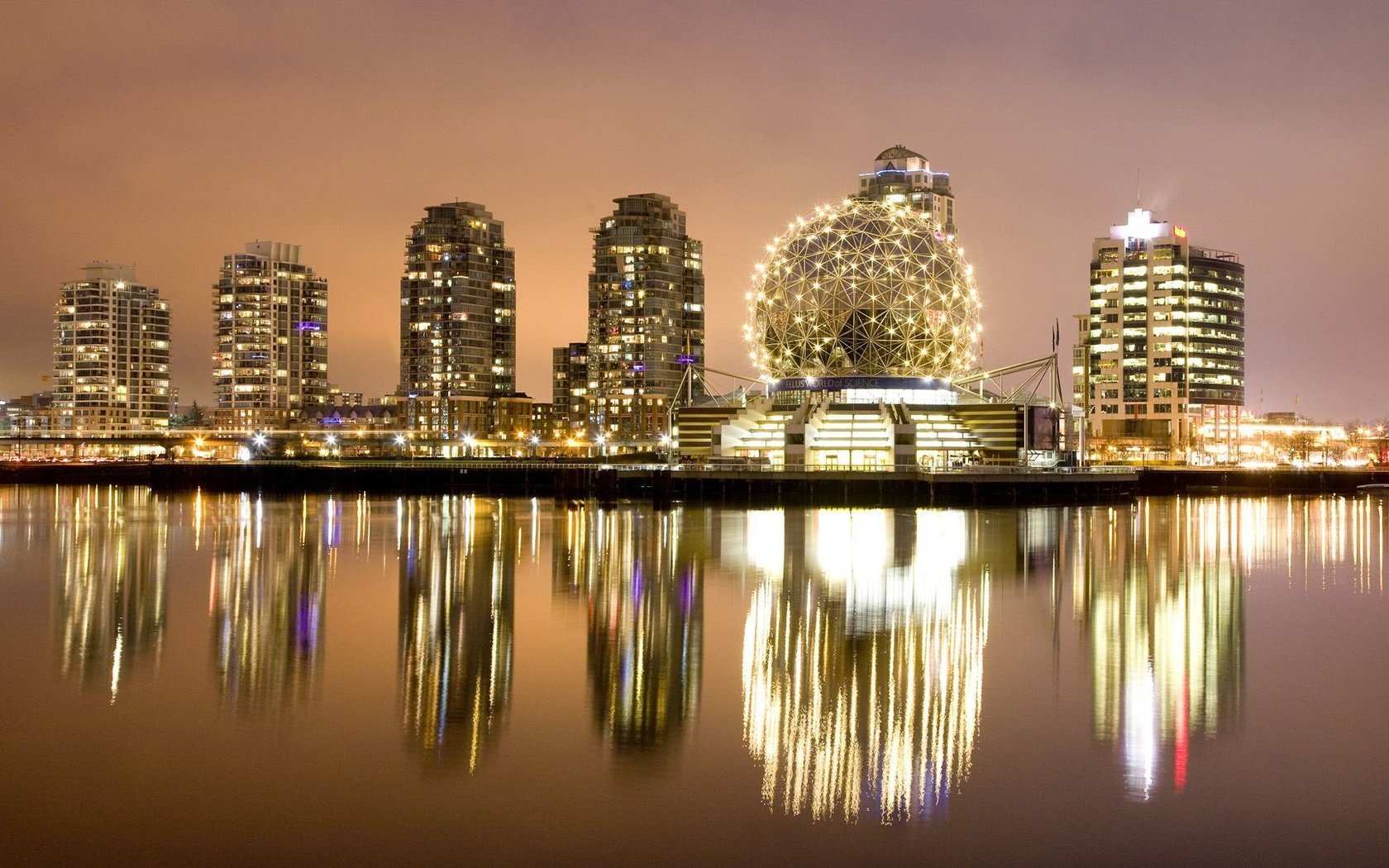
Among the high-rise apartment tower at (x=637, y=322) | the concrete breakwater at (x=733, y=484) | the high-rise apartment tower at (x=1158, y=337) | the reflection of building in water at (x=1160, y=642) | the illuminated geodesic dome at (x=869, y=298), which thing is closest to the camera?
the reflection of building in water at (x=1160, y=642)

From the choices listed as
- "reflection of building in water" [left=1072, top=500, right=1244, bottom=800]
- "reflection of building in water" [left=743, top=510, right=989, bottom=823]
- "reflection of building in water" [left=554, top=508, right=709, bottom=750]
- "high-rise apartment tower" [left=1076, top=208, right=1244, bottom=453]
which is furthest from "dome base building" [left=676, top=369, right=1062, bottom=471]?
"high-rise apartment tower" [left=1076, top=208, right=1244, bottom=453]

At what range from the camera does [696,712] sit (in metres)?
16.9

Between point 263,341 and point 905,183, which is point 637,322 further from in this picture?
point 263,341

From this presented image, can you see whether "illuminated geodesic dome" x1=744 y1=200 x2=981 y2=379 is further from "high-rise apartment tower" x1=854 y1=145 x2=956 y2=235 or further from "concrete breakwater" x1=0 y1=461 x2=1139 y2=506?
"high-rise apartment tower" x1=854 y1=145 x2=956 y2=235

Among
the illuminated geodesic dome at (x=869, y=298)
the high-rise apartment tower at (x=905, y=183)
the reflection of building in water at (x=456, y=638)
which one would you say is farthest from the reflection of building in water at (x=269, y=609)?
the high-rise apartment tower at (x=905, y=183)

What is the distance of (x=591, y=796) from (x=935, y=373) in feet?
221

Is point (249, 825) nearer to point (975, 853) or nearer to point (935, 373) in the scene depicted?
point (975, 853)

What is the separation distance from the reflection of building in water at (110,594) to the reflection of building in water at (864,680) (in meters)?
10.1

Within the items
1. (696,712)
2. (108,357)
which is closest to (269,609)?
(696,712)

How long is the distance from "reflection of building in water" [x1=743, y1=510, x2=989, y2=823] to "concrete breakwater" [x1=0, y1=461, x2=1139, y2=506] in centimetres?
2779

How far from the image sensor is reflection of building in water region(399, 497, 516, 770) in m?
16.0

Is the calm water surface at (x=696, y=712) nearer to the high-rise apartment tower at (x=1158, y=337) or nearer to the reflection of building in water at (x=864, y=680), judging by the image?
the reflection of building in water at (x=864, y=680)

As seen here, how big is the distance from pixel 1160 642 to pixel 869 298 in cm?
5455

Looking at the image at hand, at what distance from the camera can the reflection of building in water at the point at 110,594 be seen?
68.7ft
